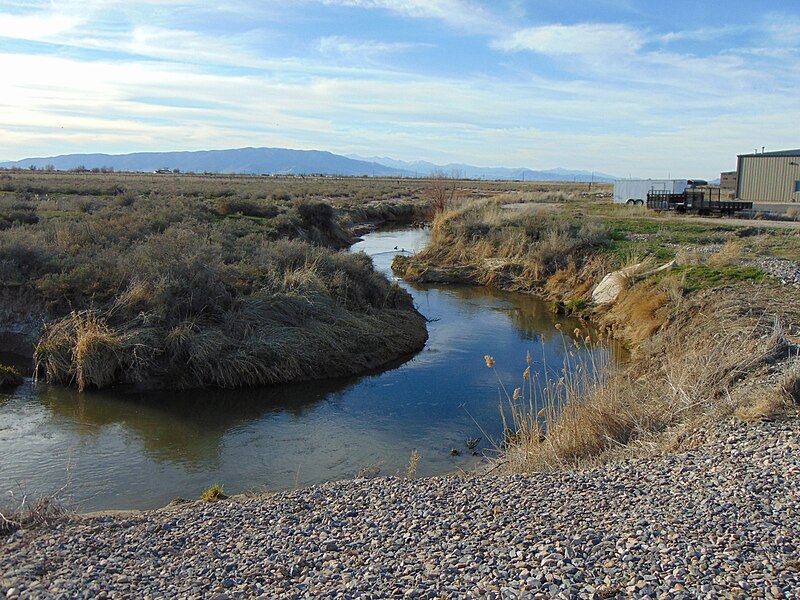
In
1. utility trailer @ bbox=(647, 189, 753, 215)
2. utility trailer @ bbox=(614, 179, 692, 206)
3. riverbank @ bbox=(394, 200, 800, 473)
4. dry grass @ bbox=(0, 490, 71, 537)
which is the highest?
utility trailer @ bbox=(614, 179, 692, 206)


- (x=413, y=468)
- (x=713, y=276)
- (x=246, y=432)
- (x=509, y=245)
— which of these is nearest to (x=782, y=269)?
(x=713, y=276)

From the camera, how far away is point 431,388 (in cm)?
1537

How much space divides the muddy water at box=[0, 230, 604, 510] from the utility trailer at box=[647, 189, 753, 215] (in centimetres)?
2641

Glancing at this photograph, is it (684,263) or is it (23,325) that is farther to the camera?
(684,263)

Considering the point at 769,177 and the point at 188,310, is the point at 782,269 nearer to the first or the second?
the point at 188,310

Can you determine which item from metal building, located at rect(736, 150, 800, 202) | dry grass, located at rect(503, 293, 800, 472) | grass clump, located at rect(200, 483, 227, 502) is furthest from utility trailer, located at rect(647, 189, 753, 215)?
grass clump, located at rect(200, 483, 227, 502)

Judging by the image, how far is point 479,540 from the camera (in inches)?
264

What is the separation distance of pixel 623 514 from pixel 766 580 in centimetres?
167

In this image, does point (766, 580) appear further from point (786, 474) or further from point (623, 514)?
point (786, 474)

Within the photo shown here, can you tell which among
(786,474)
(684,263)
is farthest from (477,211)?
(786,474)

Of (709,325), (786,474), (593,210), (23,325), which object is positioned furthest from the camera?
(593,210)

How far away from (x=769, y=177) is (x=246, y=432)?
4323 centimetres

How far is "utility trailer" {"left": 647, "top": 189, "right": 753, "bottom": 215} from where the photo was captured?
39469 mm

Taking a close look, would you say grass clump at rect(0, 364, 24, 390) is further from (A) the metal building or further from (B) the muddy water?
(A) the metal building
